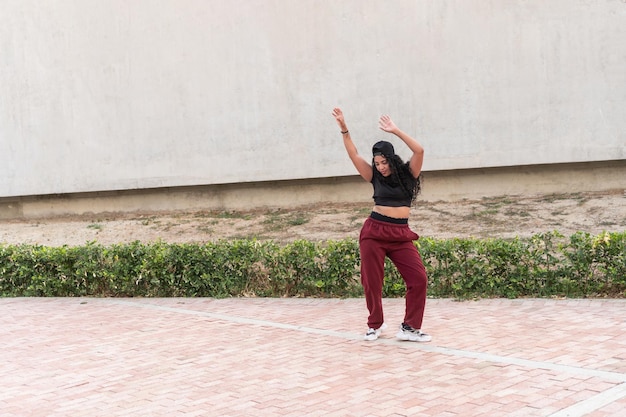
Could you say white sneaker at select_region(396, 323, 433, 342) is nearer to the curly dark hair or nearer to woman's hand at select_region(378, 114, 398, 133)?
the curly dark hair

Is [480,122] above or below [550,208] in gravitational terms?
above

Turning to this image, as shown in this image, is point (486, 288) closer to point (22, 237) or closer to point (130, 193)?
point (130, 193)

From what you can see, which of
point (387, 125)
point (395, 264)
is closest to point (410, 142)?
point (387, 125)

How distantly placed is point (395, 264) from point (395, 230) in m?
0.32

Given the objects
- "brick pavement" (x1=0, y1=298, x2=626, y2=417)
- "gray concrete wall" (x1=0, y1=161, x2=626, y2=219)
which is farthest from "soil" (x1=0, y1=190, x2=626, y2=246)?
"brick pavement" (x1=0, y1=298, x2=626, y2=417)

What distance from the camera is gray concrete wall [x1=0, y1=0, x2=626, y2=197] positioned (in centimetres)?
1295

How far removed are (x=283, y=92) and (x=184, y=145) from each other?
248 centimetres

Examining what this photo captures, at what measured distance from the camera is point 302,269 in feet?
29.1

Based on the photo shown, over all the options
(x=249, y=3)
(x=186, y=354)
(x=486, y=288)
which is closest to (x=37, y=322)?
(x=186, y=354)

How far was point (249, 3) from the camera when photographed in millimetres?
14359

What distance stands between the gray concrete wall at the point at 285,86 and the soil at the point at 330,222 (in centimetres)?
76

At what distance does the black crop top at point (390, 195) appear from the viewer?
609 centimetres

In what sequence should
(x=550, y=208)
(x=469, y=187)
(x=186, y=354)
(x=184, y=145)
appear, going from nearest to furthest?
(x=186, y=354) < (x=550, y=208) < (x=469, y=187) < (x=184, y=145)

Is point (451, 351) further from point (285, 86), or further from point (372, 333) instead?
point (285, 86)
